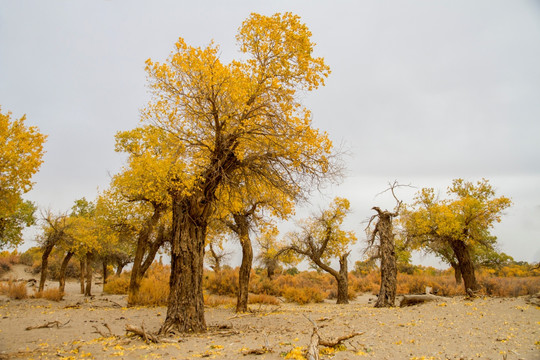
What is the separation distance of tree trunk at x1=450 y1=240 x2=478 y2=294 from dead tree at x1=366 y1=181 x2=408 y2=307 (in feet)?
27.0

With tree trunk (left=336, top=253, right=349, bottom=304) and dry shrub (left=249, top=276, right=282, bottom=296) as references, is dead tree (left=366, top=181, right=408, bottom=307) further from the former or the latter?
dry shrub (left=249, top=276, right=282, bottom=296)

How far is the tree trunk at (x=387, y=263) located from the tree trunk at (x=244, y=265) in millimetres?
5433

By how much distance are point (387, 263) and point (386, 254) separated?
1.22 ft

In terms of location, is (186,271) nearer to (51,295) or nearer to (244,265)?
(244,265)

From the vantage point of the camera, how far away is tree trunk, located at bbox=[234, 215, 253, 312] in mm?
13117

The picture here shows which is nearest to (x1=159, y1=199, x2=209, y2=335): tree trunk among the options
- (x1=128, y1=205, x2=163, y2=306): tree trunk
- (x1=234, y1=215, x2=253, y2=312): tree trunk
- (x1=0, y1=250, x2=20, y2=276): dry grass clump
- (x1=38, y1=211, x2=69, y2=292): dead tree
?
(x1=234, y1=215, x2=253, y2=312): tree trunk

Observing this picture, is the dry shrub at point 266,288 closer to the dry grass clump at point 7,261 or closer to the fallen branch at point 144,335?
the fallen branch at point 144,335

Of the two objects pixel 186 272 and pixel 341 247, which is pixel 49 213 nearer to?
pixel 186 272

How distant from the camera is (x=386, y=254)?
12875 millimetres

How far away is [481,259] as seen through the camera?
35156 millimetres

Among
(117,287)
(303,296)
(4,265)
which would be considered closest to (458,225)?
(303,296)

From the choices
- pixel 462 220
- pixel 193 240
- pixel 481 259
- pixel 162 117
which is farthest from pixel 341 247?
pixel 481 259

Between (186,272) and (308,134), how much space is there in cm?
482

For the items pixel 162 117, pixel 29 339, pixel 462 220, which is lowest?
pixel 29 339
